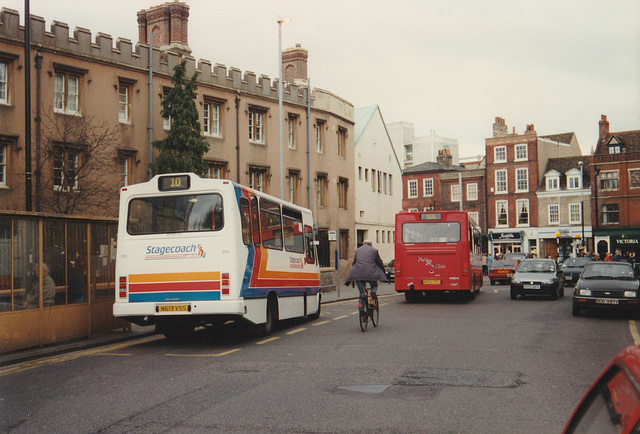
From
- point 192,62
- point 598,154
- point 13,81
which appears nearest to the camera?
point 13,81

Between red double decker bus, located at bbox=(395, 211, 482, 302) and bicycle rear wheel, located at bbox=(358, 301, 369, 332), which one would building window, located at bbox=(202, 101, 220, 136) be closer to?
red double decker bus, located at bbox=(395, 211, 482, 302)

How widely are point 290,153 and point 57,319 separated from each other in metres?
29.1

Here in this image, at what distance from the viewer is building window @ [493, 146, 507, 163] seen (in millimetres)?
76312

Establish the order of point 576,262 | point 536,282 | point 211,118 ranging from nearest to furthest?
point 536,282
point 211,118
point 576,262

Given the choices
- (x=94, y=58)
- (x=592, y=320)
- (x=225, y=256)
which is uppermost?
(x=94, y=58)

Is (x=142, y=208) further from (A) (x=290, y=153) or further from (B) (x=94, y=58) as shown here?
(A) (x=290, y=153)

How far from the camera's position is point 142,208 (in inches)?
514

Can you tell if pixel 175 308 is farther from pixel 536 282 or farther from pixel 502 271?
pixel 502 271

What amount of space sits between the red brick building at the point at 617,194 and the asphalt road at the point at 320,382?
185 ft

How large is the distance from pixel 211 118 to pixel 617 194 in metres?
46.6

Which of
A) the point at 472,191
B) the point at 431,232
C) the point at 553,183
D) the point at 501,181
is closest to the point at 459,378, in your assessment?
the point at 431,232

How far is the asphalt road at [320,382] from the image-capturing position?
677 cm

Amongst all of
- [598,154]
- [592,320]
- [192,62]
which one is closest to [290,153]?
[192,62]

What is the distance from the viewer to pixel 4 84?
27.2 m
